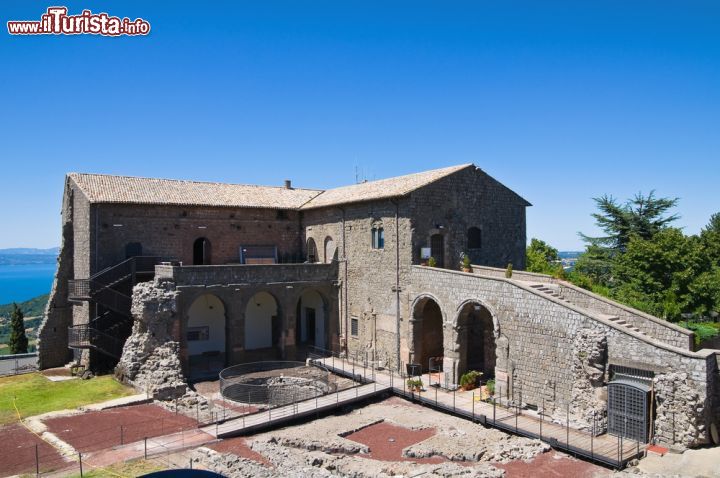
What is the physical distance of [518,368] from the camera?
23641 mm

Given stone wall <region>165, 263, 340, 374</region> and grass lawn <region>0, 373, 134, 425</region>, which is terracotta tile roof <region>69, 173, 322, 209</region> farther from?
grass lawn <region>0, 373, 134, 425</region>

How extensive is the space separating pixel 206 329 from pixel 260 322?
370 cm

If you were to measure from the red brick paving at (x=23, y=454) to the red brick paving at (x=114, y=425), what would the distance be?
0.83m

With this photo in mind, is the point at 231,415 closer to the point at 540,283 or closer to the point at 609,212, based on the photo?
the point at 540,283

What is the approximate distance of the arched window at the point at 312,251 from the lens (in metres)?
38.1

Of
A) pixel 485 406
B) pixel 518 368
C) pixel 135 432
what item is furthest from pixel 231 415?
pixel 518 368

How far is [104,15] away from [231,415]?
19.3m

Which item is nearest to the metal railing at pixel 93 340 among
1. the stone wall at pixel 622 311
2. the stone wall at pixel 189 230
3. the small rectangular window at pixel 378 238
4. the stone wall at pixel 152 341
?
the stone wall at pixel 152 341

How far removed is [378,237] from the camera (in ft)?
104

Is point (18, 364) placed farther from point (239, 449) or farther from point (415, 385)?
point (415, 385)

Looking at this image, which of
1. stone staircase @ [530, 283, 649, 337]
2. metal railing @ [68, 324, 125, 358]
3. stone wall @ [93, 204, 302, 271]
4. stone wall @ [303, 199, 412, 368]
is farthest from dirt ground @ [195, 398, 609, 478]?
stone wall @ [93, 204, 302, 271]

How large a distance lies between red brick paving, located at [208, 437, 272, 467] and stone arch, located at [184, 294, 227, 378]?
13927 millimetres

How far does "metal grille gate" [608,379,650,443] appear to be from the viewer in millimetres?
19281

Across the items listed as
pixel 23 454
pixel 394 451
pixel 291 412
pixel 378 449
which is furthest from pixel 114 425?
pixel 394 451
